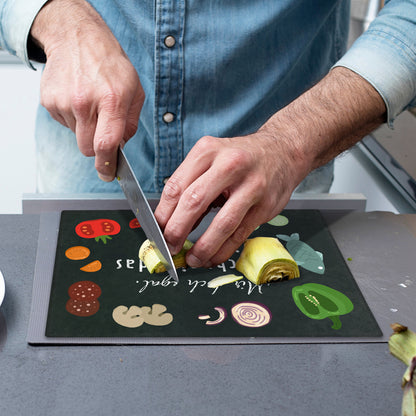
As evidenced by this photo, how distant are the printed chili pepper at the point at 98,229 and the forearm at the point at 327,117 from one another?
10.8 inches

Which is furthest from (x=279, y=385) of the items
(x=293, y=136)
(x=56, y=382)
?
(x=293, y=136)

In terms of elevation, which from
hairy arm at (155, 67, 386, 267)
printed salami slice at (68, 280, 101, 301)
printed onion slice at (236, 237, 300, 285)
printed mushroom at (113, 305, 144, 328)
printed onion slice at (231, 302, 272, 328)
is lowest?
printed salami slice at (68, 280, 101, 301)

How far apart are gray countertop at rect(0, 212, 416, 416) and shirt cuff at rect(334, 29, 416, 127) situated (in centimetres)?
34

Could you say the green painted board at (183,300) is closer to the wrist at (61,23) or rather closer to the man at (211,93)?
the man at (211,93)

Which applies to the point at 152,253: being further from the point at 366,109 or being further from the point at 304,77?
the point at 304,77

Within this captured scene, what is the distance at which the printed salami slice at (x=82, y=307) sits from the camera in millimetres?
632

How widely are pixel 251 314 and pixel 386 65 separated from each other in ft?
1.42

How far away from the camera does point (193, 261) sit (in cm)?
71

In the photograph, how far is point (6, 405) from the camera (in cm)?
51

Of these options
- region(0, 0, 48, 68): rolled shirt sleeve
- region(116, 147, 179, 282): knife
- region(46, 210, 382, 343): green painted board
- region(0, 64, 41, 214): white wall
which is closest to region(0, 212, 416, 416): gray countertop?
region(46, 210, 382, 343): green painted board

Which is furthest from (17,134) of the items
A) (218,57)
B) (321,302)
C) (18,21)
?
(321,302)

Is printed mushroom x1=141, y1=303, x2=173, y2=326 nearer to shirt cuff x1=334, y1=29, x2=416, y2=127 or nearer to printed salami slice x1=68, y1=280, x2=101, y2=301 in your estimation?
printed salami slice x1=68, y1=280, x2=101, y2=301

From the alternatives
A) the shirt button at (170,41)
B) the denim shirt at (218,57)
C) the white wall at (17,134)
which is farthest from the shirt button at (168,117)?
the white wall at (17,134)

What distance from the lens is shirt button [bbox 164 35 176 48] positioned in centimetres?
89
